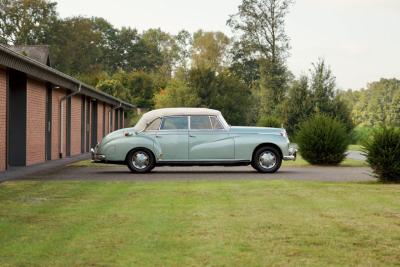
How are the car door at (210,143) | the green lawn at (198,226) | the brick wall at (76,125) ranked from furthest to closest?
the brick wall at (76,125) < the car door at (210,143) < the green lawn at (198,226)

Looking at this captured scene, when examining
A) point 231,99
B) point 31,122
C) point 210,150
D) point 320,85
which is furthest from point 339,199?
point 231,99

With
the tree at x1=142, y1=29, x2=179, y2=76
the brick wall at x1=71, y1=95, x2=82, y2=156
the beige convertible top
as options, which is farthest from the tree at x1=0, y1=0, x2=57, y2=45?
the beige convertible top

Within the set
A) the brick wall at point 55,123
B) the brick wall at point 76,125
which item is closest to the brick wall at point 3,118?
the brick wall at point 55,123

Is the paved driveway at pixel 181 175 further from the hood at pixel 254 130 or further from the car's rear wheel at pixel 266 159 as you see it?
the hood at pixel 254 130

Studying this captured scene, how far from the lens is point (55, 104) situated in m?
26.8

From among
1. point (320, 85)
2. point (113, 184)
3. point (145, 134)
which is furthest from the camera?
point (320, 85)

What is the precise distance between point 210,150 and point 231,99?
42222 millimetres

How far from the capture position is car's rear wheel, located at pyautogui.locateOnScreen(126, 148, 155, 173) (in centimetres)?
1919

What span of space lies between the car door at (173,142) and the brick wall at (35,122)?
476 centimetres

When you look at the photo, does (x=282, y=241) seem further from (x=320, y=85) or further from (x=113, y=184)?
→ (x=320, y=85)

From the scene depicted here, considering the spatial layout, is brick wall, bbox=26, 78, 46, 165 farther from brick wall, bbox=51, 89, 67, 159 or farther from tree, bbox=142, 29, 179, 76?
tree, bbox=142, 29, 179, 76

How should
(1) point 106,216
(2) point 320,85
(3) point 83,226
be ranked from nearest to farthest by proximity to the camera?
(3) point 83,226 → (1) point 106,216 → (2) point 320,85

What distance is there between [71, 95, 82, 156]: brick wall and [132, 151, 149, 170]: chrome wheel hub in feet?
38.3

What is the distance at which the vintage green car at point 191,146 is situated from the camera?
19172 millimetres
